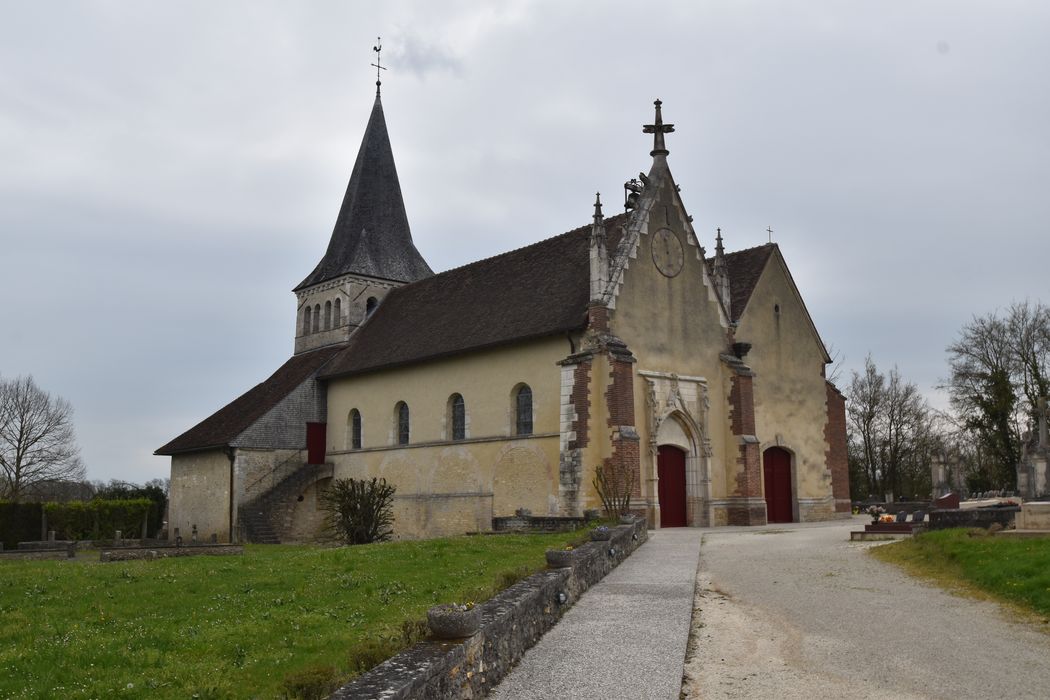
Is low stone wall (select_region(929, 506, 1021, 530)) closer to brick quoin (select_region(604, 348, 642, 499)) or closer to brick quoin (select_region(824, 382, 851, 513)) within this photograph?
brick quoin (select_region(604, 348, 642, 499))

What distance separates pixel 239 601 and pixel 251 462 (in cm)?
2335

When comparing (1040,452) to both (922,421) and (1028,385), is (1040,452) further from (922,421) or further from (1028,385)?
(922,421)

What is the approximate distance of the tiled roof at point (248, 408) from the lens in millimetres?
33844

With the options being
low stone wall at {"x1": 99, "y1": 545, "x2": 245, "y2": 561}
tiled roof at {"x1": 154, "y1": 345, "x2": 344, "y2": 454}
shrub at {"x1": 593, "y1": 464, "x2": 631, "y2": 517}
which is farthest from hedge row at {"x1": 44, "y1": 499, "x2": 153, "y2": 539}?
shrub at {"x1": 593, "y1": 464, "x2": 631, "y2": 517}

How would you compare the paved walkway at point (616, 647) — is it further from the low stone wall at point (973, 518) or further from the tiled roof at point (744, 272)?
the tiled roof at point (744, 272)

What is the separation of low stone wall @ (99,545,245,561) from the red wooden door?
41.4 feet

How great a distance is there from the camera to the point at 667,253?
91.8 ft

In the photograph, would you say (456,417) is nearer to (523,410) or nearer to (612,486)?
(523,410)

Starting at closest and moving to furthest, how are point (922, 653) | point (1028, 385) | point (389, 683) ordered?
point (389, 683), point (922, 653), point (1028, 385)

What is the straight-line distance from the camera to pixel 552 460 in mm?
25781

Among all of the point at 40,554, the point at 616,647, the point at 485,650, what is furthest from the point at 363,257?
the point at 485,650

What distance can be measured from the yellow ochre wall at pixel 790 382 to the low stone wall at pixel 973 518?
40.9 feet

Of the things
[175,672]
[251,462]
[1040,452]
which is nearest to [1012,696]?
[175,672]

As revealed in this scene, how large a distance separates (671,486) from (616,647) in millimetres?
19398
